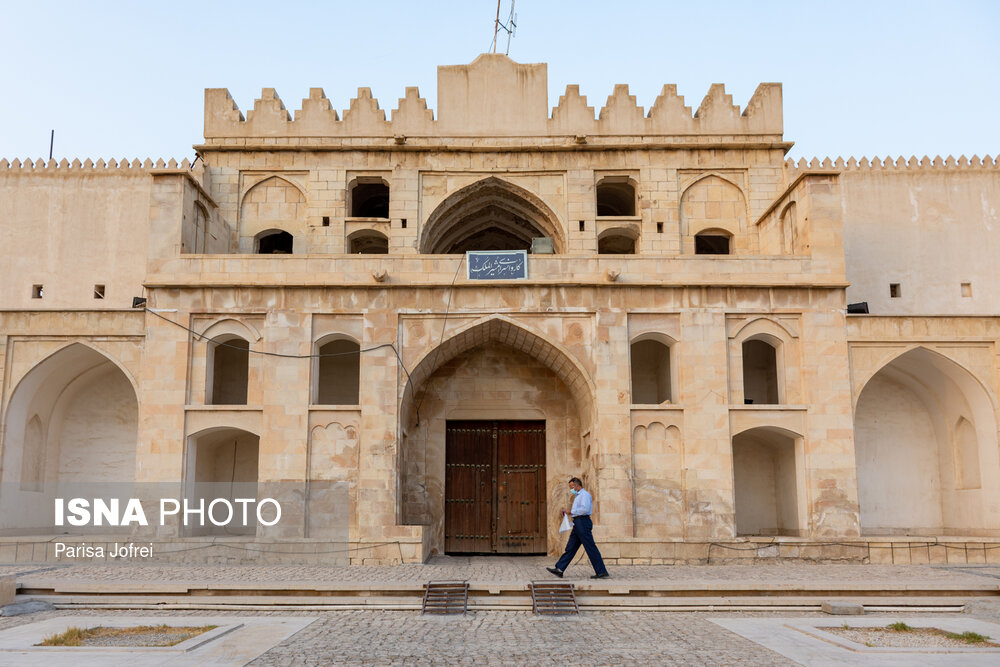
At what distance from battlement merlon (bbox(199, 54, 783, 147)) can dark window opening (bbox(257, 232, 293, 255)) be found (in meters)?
2.39

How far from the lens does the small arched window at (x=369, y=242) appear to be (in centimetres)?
2152

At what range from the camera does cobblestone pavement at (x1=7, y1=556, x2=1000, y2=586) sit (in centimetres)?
1256

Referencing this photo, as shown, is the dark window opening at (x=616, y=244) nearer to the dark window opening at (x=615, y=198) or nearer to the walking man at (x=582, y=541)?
the dark window opening at (x=615, y=198)

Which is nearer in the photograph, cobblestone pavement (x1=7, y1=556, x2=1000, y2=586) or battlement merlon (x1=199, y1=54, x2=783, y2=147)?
cobblestone pavement (x1=7, y1=556, x2=1000, y2=586)

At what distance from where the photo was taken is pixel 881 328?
57.5ft

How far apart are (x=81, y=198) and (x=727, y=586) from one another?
17982mm

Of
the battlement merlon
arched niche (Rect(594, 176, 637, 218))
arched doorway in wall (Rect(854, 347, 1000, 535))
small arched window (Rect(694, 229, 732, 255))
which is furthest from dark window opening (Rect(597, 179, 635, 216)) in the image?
arched doorway in wall (Rect(854, 347, 1000, 535))

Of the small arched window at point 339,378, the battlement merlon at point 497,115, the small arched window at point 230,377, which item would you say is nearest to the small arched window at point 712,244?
the battlement merlon at point 497,115

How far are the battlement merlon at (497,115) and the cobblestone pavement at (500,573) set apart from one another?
10.8 m

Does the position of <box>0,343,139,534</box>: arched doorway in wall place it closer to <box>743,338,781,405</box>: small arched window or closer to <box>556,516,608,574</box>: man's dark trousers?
<box>556,516,608,574</box>: man's dark trousers

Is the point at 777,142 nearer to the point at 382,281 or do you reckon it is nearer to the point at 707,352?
the point at 707,352

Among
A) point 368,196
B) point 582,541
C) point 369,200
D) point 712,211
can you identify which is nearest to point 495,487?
point 582,541

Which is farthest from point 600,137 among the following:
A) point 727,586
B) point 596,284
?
point 727,586

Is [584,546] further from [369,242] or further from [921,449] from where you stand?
[369,242]
